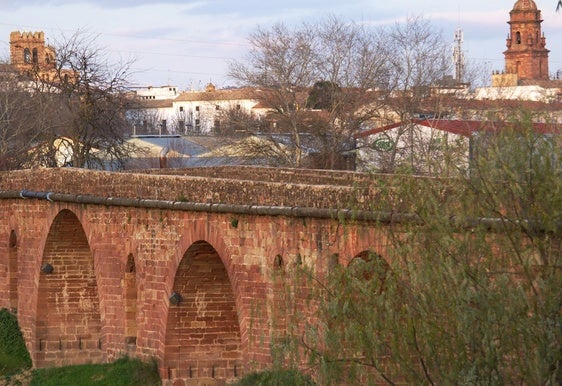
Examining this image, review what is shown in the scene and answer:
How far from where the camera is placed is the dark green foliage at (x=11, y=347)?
25.8 meters

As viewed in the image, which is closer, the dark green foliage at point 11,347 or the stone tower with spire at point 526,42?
the dark green foliage at point 11,347

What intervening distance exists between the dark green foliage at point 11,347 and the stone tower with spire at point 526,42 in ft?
275

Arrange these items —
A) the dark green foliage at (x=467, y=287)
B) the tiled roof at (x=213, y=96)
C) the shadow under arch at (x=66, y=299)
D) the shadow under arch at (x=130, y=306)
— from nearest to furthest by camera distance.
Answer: the dark green foliage at (x=467, y=287) < the shadow under arch at (x=130, y=306) < the shadow under arch at (x=66, y=299) < the tiled roof at (x=213, y=96)

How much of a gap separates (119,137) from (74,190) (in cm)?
1674

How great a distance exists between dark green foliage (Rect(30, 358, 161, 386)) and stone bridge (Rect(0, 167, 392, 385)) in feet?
0.72

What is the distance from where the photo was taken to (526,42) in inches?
4286

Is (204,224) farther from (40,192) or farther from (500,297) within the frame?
(500,297)

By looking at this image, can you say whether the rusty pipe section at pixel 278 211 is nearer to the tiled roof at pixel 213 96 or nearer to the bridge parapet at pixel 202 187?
the bridge parapet at pixel 202 187

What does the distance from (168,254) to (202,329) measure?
3.80ft

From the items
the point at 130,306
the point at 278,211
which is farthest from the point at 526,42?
the point at 278,211

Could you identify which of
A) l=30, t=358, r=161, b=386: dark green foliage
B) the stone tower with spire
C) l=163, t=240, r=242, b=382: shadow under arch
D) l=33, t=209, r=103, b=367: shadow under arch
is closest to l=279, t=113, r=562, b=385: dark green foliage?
l=163, t=240, r=242, b=382: shadow under arch

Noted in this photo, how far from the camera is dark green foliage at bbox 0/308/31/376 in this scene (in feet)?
84.6

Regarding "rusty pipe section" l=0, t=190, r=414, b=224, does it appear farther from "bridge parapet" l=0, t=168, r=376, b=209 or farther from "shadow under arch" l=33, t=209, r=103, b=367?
"shadow under arch" l=33, t=209, r=103, b=367

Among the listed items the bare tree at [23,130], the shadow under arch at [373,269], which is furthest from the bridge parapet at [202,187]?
the bare tree at [23,130]
